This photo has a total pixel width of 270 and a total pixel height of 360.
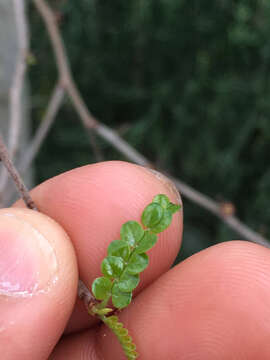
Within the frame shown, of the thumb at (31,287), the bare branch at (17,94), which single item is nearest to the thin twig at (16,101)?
the bare branch at (17,94)

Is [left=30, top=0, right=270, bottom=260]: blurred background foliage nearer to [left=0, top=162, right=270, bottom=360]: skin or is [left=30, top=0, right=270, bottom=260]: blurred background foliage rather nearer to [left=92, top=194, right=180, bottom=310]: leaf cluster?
[left=0, top=162, right=270, bottom=360]: skin

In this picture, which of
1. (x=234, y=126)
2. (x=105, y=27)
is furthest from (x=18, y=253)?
(x=105, y=27)

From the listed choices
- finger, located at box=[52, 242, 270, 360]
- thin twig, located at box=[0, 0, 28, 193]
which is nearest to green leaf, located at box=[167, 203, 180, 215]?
finger, located at box=[52, 242, 270, 360]

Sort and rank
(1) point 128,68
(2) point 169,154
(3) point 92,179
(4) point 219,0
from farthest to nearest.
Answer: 1. (1) point 128,68
2. (2) point 169,154
3. (4) point 219,0
4. (3) point 92,179

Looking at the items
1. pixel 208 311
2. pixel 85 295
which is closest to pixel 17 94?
pixel 85 295

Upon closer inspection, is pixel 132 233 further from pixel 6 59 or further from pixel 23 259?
pixel 6 59

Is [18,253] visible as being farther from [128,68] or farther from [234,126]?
[128,68]

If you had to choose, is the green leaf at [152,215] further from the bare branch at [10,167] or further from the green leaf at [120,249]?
the bare branch at [10,167]
